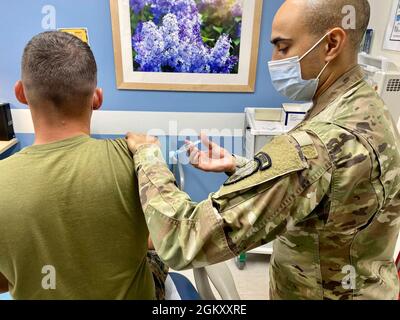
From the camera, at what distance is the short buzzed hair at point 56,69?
84 centimetres

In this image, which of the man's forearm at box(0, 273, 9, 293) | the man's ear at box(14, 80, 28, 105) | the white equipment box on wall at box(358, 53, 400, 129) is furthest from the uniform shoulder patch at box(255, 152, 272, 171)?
the white equipment box on wall at box(358, 53, 400, 129)

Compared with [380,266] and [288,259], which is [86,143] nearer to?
[288,259]

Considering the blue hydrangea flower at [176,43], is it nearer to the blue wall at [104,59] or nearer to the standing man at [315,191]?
the blue wall at [104,59]

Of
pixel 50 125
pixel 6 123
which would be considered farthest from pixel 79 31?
pixel 50 125

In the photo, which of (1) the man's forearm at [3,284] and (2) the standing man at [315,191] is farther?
(1) the man's forearm at [3,284]

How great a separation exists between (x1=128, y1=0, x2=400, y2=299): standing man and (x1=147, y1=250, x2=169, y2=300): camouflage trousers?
544 millimetres

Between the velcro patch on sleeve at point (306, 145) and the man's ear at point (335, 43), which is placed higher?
the man's ear at point (335, 43)

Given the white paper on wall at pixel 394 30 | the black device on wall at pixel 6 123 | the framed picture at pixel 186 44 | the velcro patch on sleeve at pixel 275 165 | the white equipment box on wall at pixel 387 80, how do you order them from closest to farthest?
the velcro patch on sleeve at pixel 275 165 < the white equipment box on wall at pixel 387 80 < the white paper on wall at pixel 394 30 < the framed picture at pixel 186 44 < the black device on wall at pixel 6 123

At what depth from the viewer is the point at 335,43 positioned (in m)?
0.82

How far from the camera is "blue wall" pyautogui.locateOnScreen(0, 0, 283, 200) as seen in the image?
6.68ft

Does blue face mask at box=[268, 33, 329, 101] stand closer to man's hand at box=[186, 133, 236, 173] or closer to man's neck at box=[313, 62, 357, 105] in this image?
man's neck at box=[313, 62, 357, 105]

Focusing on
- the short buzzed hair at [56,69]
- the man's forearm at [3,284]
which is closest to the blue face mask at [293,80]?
the short buzzed hair at [56,69]

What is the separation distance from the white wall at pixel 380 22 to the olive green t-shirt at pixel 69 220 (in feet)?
5.99
